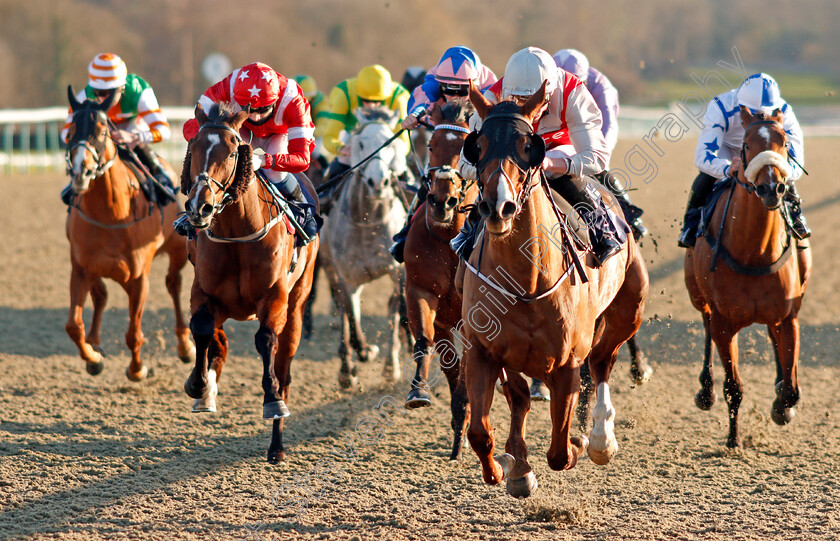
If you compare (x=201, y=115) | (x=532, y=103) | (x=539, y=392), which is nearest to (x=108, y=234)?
(x=201, y=115)

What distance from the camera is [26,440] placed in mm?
5266

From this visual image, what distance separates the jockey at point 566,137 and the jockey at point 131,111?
310 cm

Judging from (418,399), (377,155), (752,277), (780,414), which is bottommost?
(780,414)

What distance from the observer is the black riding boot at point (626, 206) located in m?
5.41

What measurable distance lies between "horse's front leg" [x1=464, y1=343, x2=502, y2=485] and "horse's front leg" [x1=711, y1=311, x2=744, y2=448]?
212cm

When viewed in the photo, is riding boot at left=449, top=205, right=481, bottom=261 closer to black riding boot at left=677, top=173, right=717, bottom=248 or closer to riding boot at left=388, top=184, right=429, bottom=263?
riding boot at left=388, top=184, right=429, bottom=263

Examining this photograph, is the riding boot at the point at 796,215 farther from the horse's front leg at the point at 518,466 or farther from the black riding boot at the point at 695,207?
the horse's front leg at the point at 518,466

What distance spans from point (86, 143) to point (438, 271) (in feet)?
8.01

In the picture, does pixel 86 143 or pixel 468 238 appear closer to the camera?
pixel 468 238

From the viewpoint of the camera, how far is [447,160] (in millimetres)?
4770

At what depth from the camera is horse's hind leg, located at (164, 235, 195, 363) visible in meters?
6.92

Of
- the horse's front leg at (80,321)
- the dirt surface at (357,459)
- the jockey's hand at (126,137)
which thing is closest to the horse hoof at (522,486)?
the dirt surface at (357,459)

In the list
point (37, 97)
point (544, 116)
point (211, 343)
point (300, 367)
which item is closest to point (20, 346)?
point (300, 367)

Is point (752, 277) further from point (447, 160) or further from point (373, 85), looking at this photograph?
point (373, 85)
